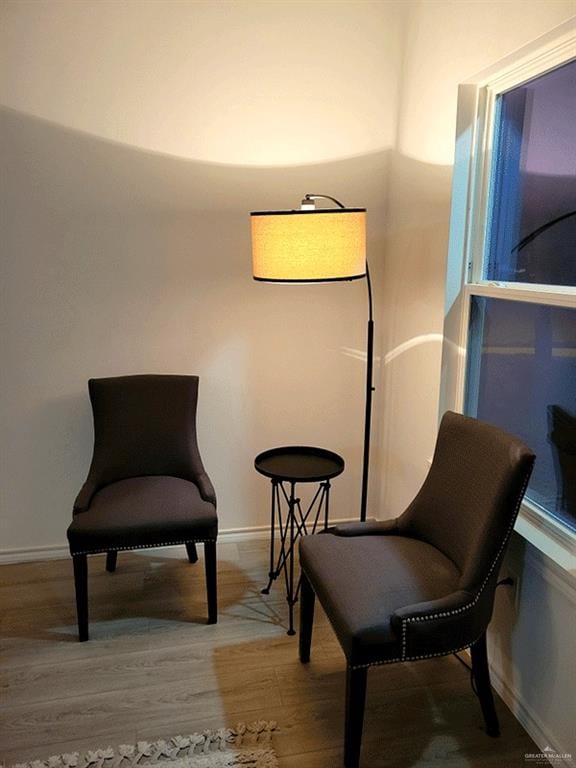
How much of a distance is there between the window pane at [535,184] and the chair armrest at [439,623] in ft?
3.25

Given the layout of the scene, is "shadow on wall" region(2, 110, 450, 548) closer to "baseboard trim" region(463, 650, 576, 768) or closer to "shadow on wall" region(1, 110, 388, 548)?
"shadow on wall" region(1, 110, 388, 548)

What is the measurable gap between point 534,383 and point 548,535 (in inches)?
19.8

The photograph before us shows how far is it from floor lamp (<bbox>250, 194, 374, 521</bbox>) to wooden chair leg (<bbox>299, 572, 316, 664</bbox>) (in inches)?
41.9

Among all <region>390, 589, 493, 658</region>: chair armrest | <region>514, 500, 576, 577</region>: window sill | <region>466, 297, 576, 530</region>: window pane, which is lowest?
<region>390, 589, 493, 658</region>: chair armrest

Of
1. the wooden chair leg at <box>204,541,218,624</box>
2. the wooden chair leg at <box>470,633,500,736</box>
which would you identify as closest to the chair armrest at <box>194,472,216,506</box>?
the wooden chair leg at <box>204,541,218,624</box>

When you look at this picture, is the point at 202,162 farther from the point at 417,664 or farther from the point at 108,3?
the point at 417,664

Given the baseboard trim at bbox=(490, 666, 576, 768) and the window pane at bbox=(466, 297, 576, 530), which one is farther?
the window pane at bbox=(466, 297, 576, 530)

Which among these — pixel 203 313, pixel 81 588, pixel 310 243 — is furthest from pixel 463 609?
pixel 203 313

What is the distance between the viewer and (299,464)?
257 centimetres

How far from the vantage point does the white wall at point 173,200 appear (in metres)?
2.58

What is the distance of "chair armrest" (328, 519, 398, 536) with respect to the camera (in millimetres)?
2158

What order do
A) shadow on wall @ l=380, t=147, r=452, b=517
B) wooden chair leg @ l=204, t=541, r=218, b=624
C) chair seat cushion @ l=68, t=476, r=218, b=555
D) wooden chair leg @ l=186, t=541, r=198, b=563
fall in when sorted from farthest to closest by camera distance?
wooden chair leg @ l=186, t=541, r=198, b=563
shadow on wall @ l=380, t=147, r=452, b=517
wooden chair leg @ l=204, t=541, r=218, b=624
chair seat cushion @ l=68, t=476, r=218, b=555

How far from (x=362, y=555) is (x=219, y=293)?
1.43m

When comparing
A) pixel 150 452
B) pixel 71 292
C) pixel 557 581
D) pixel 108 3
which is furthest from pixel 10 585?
pixel 108 3
